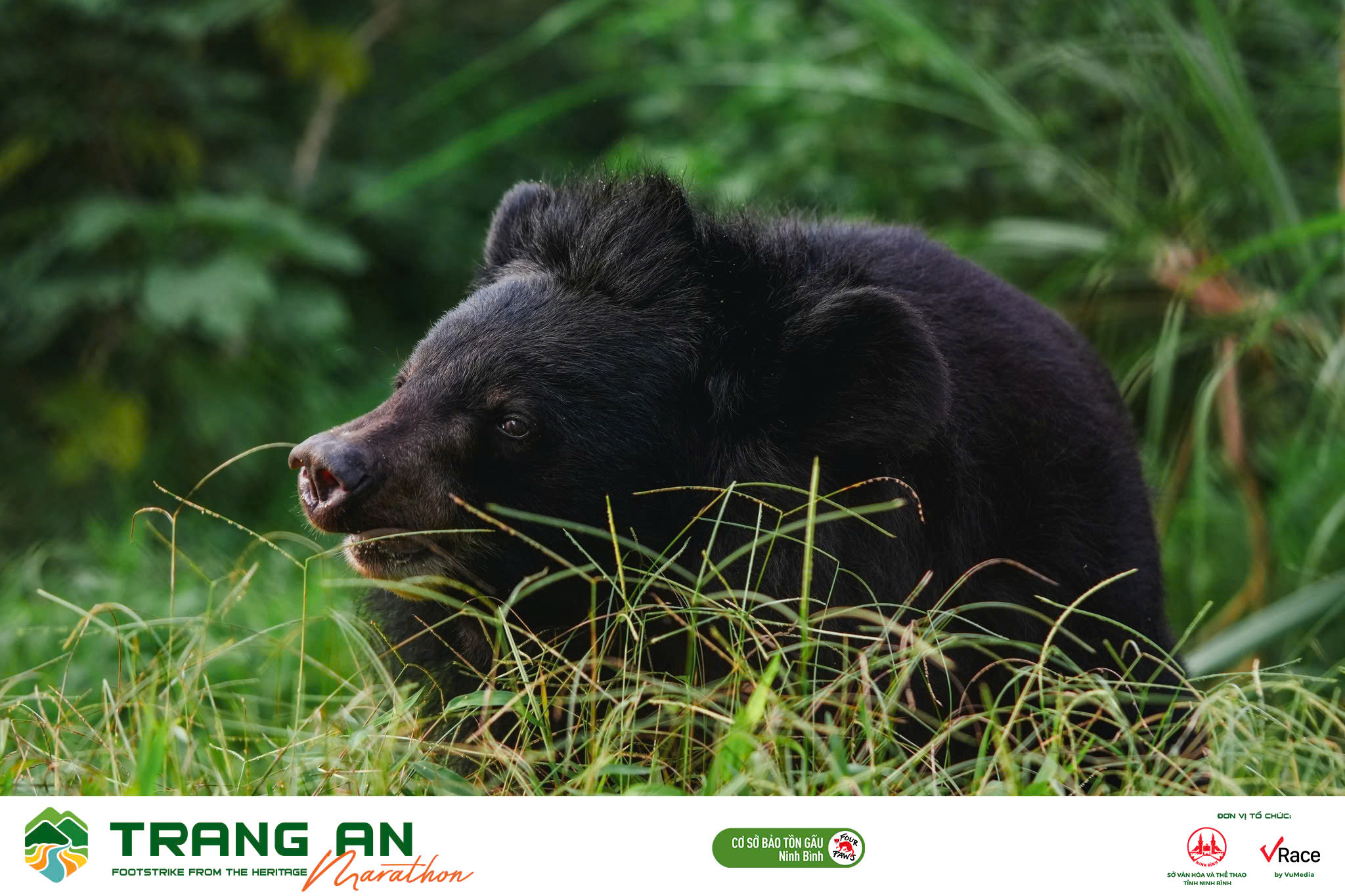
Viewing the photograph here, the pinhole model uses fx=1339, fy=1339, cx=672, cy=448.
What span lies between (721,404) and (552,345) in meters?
0.32

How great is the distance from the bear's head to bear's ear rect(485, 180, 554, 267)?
0.28m

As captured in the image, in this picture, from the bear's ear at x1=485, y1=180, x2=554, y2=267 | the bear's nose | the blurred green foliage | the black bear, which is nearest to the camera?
the bear's nose

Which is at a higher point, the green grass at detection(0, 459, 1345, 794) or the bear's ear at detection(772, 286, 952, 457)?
the bear's ear at detection(772, 286, 952, 457)

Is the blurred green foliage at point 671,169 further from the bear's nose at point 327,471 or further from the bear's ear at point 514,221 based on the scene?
the bear's nose at point 327,471

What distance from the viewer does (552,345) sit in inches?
95.7

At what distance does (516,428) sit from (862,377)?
61 centimetres

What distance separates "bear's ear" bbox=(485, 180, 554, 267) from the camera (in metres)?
2.80

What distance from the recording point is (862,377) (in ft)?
7.67
